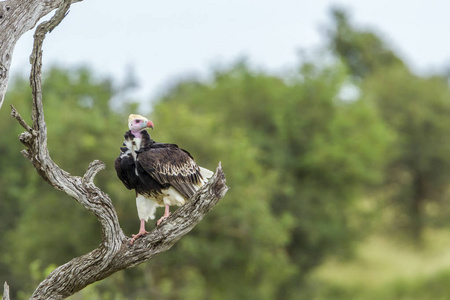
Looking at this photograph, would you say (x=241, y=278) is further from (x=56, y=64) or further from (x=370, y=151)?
(x=56, y=64)

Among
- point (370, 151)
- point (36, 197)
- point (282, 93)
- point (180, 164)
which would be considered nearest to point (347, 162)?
point (370, 151)

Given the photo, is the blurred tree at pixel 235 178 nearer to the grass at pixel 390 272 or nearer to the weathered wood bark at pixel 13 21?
the grass at pixel 390 272

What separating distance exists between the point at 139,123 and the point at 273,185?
2681 cm

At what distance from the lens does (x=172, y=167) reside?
7.95 metres

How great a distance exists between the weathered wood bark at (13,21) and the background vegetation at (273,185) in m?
12.4

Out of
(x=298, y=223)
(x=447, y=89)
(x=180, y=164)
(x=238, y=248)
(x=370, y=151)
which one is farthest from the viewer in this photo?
(x=447, y=89)

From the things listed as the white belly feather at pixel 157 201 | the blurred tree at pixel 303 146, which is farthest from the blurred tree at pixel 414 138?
the white belly feather at pixel 157 201

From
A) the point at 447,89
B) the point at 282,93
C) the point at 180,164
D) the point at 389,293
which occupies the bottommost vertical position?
the point at 180,164

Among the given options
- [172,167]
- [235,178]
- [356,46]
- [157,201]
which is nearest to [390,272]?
[235,178]

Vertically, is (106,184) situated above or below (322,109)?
below

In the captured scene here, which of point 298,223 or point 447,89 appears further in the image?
point 447,89

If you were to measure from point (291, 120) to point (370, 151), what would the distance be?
3650 mm

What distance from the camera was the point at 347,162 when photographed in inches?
1563

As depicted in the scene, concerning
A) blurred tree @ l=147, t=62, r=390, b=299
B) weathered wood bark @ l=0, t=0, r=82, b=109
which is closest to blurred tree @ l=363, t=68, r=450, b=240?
blurred tree @ l=147, t=62, r=390, b=299
